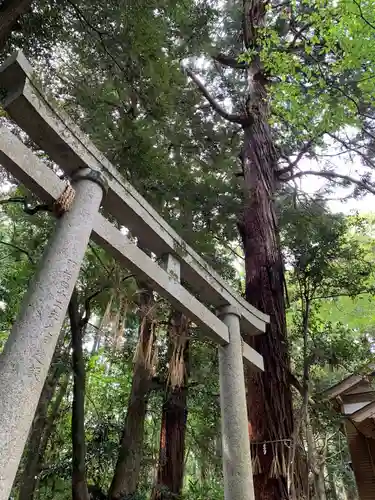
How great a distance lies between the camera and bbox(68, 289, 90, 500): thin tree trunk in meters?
3.69

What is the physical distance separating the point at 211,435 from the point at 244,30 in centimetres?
Answer: 712

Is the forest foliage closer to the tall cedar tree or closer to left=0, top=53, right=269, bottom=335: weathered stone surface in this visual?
the tall cedar tree

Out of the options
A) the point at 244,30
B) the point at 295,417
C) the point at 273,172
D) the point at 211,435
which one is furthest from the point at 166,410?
the point at 244,30

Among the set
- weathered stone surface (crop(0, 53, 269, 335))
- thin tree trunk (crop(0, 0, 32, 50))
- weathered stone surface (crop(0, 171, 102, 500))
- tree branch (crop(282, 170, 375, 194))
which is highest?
tree branch (crop(282, 170, 375, 194))

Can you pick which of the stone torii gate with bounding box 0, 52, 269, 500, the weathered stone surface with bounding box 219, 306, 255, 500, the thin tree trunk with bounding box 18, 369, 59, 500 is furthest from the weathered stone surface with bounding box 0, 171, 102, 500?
the thin tree trunk with bounding box 18, 369, 59, 500

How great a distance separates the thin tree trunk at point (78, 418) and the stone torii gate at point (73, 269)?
4.68 feet

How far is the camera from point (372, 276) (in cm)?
580

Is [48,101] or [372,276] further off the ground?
[372,276]

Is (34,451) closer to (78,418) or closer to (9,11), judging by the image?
(78,418)

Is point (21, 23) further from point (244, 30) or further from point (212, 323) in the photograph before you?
point (244, 30)

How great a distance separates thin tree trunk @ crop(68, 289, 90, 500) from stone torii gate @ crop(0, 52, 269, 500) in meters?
1.43

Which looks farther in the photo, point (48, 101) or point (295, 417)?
point (295, 417)

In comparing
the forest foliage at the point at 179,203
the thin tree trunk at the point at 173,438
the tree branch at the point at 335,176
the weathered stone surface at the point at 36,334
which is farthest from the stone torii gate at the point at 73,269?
the tree branch at the point at 335,176

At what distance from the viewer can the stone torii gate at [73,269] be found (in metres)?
1.73
